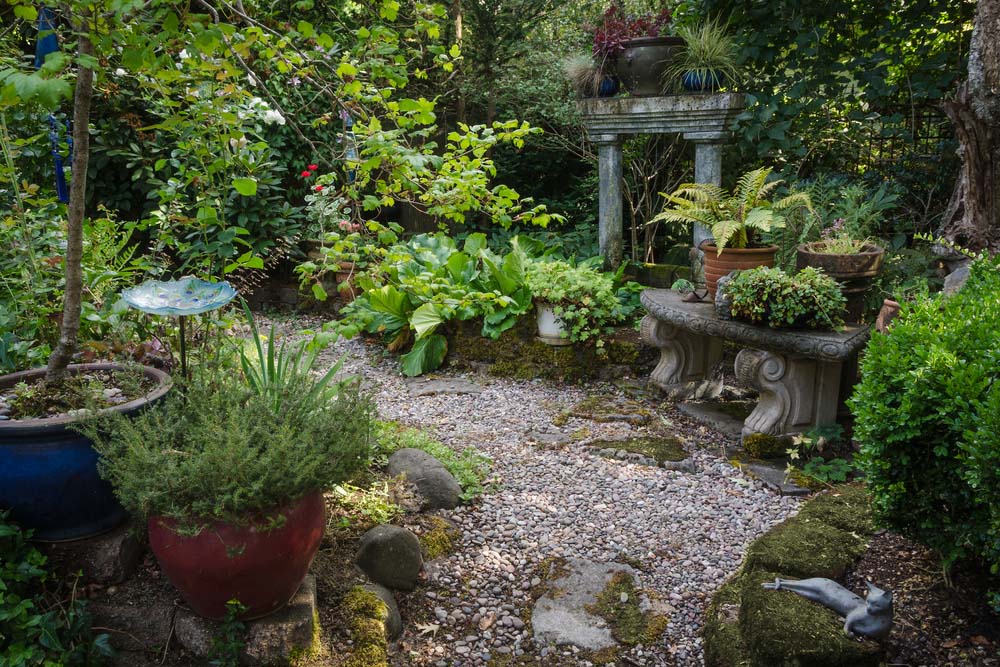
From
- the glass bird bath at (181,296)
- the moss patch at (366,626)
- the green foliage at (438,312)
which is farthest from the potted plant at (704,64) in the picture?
the moss patch at (366,626)

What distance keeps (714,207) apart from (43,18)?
3.51 meters

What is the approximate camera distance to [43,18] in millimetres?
2553

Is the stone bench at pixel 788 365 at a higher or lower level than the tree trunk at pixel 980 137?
lower

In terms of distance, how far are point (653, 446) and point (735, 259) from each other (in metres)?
1.20

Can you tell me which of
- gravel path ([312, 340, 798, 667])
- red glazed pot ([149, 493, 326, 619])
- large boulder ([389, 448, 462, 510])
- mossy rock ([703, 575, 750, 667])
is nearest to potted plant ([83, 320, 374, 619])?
red glazed pot ([149, 493, 326, 619])

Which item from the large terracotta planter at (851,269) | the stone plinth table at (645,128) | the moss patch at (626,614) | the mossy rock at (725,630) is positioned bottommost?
the moss patch at (626,614)

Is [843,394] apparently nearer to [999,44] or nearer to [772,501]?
[772,501]

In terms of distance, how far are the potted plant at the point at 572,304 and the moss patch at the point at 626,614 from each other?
2482mm

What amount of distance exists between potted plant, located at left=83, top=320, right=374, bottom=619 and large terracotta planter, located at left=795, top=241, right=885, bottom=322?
112 inches

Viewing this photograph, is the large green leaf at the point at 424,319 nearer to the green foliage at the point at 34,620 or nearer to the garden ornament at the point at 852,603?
the green foliage at the point at 34,620

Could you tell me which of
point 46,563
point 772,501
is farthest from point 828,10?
point 46,563

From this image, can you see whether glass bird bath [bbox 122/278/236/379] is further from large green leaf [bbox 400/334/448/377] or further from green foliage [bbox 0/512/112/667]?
large green leaf [bbox 400/334/448/377]

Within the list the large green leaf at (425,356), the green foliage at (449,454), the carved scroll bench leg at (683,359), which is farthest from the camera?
the large green leaf at (425,356)

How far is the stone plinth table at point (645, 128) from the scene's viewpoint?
18.4ft
